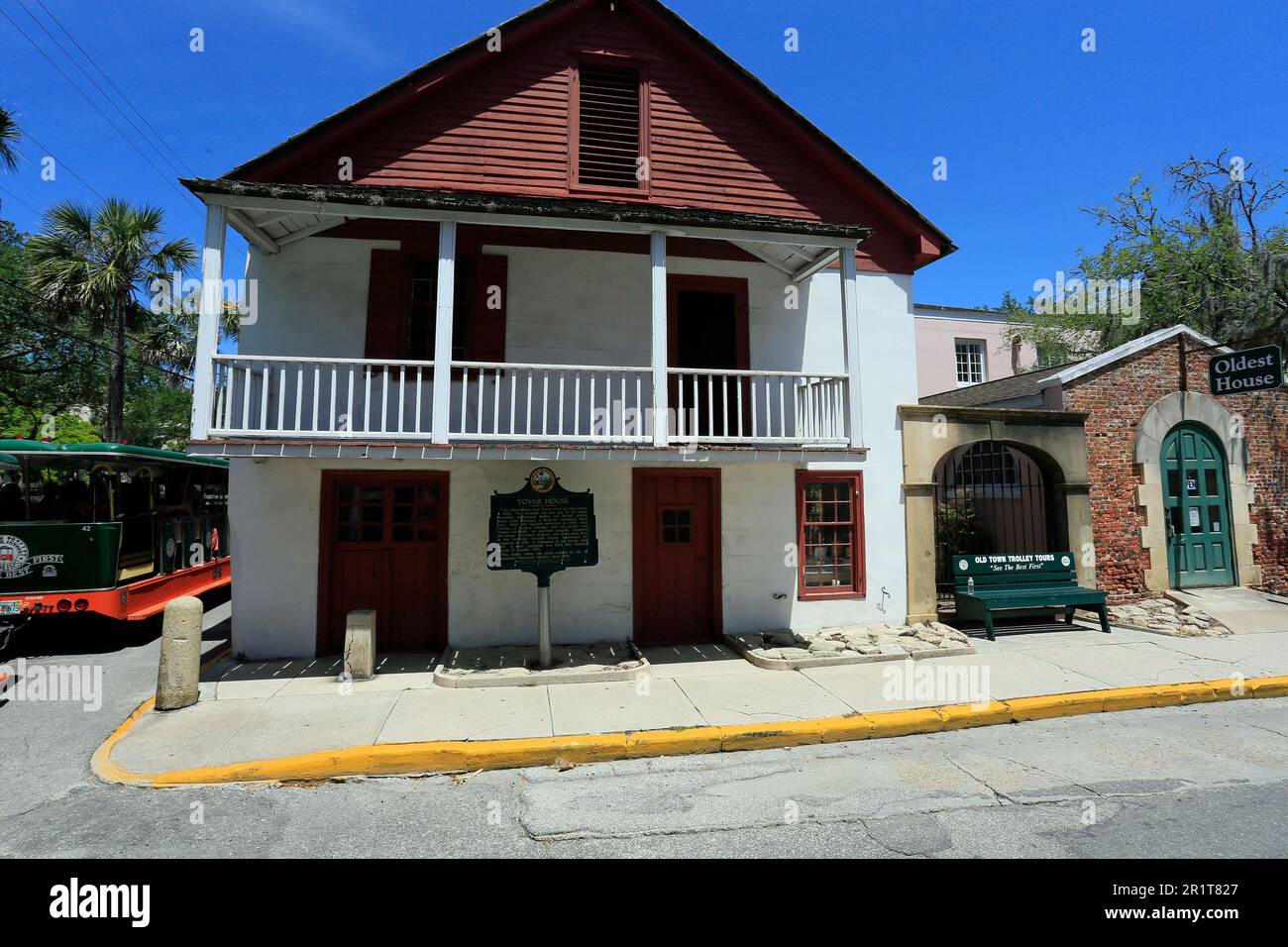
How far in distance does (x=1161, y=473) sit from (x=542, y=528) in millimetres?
10608

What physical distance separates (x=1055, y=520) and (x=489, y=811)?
1003cm

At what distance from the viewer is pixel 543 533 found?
7746 mm

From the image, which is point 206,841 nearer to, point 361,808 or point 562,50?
point 361,808

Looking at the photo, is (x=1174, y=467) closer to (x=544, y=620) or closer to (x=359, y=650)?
(x=544, y=620)

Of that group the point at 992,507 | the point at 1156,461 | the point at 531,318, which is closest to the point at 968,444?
the point at 992,507

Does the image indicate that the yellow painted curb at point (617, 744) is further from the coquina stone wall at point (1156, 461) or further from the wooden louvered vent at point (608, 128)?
the wooden louvered vent at point (608, 128)

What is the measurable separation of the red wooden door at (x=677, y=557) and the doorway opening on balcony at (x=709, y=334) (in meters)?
1.07

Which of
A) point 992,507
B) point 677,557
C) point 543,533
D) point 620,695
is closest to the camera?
point 620,695

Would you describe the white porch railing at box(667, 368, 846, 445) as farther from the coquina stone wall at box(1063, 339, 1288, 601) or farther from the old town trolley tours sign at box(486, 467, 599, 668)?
the coquina stone wall at box(1063, 339, 1288, 601)

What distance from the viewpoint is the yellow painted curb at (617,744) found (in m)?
5.05

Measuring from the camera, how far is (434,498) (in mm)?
8680

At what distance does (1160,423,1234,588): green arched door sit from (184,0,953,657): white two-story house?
17.9ft

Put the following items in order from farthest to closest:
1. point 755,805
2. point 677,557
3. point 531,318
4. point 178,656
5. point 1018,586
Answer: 1. point 1018,586
2. point 677,557
3. point 531,318
4. point 178,656
5. point 755,805
